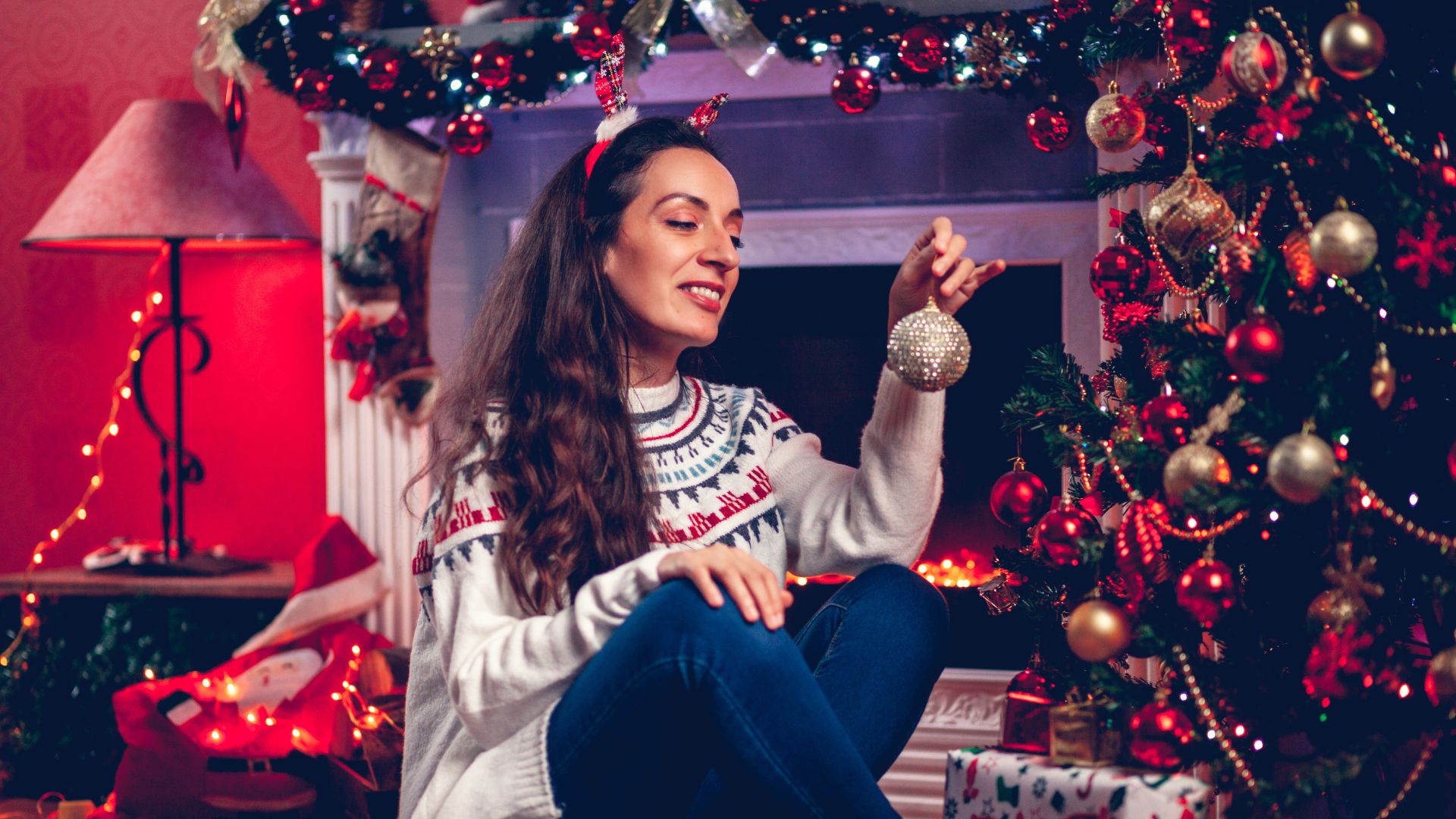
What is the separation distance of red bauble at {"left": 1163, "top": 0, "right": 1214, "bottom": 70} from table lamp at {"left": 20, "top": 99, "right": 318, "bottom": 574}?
1.68 m

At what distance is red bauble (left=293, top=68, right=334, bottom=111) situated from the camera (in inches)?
85.0

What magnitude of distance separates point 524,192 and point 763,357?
61cm

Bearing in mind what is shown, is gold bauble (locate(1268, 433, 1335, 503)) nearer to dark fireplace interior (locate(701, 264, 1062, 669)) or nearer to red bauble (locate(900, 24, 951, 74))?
red bauble (locate(900, 24, 951, 74))

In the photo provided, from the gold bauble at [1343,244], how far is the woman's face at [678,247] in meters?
→ 0.67

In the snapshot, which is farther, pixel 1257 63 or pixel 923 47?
pixel 923 47

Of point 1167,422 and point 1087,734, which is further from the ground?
point 1167,422

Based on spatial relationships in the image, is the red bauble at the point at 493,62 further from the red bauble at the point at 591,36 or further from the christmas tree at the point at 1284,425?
the christmas tree at the point at 1284,425

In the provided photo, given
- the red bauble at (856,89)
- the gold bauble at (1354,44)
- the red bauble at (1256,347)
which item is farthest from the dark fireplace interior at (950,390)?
the gold bauble at (1354,44)

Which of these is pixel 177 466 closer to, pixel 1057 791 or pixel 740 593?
pixel 740 593

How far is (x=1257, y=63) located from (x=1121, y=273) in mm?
343

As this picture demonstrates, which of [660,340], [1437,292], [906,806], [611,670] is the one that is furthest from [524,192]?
[1437,292]

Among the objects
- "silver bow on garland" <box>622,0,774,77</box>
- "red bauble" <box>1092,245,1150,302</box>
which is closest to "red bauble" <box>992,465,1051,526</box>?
"red bauble" <box>1092,245,1150,302</box>

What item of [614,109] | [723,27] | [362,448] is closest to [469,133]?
[723,27]

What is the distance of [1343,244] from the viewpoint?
1.08 m
